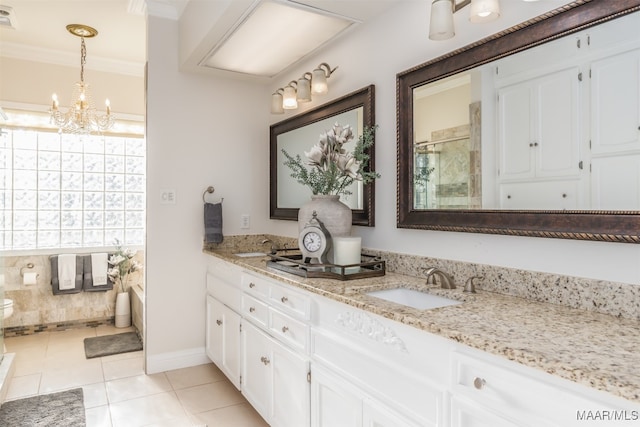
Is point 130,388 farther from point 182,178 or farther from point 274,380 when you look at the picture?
point 182,178

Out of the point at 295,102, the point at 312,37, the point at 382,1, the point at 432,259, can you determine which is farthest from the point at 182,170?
the point at 432,259

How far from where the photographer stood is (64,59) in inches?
158

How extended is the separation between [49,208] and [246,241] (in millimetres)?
2431

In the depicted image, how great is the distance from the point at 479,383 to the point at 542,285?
1.96 ft

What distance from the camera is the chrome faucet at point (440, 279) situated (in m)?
1.65

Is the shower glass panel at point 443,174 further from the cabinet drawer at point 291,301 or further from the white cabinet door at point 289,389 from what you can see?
the white cabinet door at point 289,389

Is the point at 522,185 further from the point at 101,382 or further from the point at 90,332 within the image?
the point at 90,332

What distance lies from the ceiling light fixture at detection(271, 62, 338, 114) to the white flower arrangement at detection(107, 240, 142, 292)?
8.24 feet

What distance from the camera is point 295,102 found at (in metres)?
2.81

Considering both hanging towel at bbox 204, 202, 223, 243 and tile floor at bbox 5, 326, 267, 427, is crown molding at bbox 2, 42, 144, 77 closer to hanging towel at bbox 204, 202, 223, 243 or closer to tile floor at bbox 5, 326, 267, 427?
hanging towel at bbox 204, 202, 223, 243

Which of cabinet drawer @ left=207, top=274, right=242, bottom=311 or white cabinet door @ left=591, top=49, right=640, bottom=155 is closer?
white cabinet door @ left=591, top=49, right=640, bottom=155

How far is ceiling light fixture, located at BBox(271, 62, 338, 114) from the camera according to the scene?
2.52 m

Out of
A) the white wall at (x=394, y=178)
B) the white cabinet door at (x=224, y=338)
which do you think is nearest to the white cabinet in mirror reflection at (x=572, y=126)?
the white wall at (x=394, y=178)

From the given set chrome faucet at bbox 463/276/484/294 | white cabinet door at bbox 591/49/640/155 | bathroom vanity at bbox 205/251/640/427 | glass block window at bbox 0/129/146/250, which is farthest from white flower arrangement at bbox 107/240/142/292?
white cabinet door at bbox 591/49/640/155
